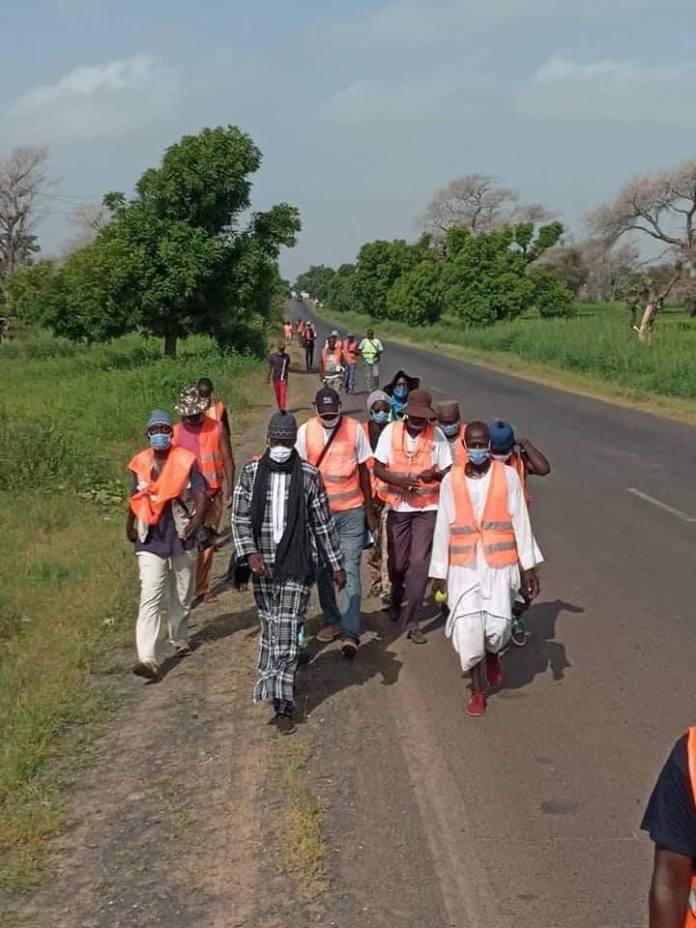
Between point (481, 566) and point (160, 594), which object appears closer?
point (481, 566)

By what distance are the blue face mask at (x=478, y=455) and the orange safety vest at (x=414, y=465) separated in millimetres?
1433

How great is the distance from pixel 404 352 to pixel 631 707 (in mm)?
45181

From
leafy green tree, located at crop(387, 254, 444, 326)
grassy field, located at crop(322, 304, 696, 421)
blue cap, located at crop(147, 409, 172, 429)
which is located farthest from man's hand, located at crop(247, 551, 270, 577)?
leafy green tree, located at crop(387, 254, 444, 326)

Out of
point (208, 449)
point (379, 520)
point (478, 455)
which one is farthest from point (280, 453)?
point (208, 449)

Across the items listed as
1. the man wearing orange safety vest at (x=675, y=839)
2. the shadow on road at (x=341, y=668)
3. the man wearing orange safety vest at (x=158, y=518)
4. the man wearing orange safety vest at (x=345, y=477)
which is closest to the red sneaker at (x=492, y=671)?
the shadow on road at (x=341, y=668)

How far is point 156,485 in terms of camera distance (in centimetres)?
695

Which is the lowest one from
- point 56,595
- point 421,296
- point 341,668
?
point 421,296

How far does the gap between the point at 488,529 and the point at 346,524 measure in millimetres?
1483

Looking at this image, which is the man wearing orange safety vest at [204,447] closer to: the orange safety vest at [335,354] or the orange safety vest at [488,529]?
A: the orange safety vest at [488,529]

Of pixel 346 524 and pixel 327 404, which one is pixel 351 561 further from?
pixel 327 404

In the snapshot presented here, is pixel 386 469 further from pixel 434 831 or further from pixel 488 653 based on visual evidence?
pixel 434 831

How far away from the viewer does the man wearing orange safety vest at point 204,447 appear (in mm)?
8500

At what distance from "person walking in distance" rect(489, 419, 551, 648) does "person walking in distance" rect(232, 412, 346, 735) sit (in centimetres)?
131

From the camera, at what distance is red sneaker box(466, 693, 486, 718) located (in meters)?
6.04
